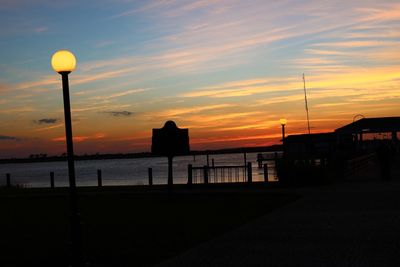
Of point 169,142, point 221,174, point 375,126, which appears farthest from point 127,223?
point 375,126

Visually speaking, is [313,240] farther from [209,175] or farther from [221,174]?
[221,174]

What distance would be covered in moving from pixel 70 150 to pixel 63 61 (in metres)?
1.54

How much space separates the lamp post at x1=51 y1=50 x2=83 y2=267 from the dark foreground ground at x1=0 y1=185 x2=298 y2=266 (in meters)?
0.37

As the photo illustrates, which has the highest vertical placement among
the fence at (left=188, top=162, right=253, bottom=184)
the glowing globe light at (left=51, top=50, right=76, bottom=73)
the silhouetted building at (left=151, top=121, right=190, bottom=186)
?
the glowing globe light at (left=51, top=50, right=76, bottom=73)

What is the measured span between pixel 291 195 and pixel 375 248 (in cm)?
1094

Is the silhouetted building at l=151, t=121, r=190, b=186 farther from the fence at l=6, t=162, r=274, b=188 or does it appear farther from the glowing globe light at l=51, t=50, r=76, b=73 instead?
the glowing globe light at l=51, t=50, r=76, b=73

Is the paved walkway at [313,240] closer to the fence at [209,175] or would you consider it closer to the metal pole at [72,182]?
the metal pole at [72,182]

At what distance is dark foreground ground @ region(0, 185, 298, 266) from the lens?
1040 cm

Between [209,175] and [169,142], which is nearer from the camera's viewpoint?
[169,142]

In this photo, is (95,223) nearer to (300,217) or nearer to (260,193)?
(300,217)

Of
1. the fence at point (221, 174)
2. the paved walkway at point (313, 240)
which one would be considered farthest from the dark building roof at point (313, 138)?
the paved walkway at point (313, 240)

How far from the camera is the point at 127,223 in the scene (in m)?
14.5

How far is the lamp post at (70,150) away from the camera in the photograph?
31.7 feet

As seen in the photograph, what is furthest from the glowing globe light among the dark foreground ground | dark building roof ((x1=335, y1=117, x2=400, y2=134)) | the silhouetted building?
dark building roof ((x1=335, y1=117, x2=400, y2=134))
